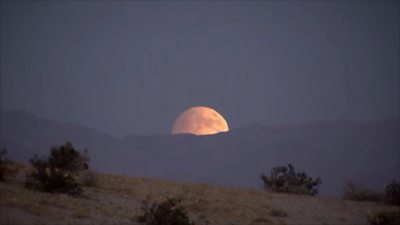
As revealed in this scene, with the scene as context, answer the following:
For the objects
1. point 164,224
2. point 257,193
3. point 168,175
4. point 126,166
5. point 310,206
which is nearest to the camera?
point 164,224

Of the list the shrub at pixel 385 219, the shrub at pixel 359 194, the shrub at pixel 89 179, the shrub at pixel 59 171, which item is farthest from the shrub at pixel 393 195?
the shrub at pixel 59 171

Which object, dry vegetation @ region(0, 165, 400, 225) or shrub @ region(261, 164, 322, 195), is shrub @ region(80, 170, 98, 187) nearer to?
dry vegetation @ region(0, 165, 400, 225)

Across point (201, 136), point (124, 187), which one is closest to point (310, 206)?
point (124, 187)

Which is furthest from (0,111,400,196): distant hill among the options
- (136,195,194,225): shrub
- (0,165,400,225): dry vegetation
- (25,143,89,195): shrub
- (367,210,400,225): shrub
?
(136,195,194,225): shrub

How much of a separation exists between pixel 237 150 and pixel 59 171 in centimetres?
12662

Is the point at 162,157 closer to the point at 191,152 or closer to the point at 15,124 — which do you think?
the point at 191,152

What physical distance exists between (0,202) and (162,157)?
445ft

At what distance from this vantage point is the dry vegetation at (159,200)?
36.7ft

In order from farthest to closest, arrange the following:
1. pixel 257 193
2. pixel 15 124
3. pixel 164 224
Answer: pixel 15 124, pixel 257 193, pixel 164 224

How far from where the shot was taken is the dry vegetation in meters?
11.2

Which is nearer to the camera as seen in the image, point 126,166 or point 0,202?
point 0,202

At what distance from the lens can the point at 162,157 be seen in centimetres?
14562

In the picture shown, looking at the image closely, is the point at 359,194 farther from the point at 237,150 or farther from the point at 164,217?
the point at 237,150

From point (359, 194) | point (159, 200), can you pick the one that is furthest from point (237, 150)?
point (159, 200)
